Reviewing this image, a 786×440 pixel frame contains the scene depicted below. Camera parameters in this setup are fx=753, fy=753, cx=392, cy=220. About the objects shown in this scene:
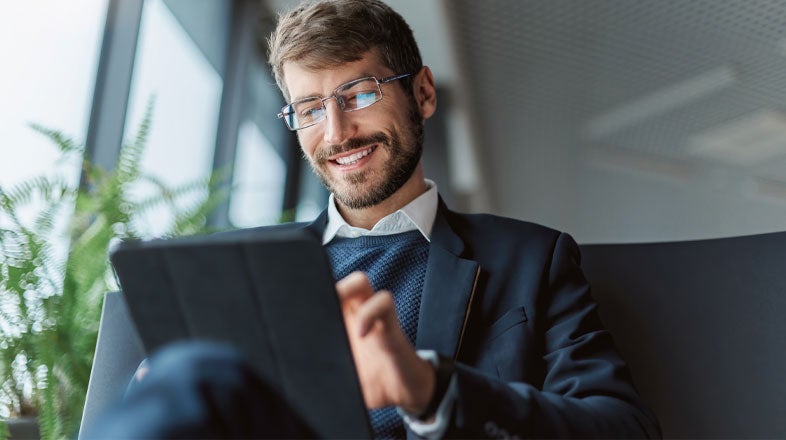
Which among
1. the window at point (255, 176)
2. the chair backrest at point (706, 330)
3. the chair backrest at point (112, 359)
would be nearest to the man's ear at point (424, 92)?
the chair backrest at point (706, 330)

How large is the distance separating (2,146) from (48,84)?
13.0 inches

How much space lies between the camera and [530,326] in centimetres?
114

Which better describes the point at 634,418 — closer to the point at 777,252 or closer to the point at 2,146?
the point at 777,252

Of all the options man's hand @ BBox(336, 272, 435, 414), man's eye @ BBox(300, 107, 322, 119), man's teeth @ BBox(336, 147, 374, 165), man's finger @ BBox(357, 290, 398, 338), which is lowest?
man's hand @ BBox(336, 272, 435, 414)

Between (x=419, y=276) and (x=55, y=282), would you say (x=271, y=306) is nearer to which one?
(x=419, y=276)

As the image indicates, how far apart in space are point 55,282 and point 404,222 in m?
0.90

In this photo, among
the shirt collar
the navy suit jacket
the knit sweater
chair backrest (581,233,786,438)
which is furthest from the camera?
the shirt collar

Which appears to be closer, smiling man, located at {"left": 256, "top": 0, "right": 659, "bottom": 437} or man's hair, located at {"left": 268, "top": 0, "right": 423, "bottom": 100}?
smiling man, located at {"left": 256, "top": 0, "right": 659, "bottom": 437}

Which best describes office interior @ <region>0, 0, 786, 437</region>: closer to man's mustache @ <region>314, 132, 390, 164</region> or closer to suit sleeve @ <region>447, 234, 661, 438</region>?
man's mustache @ <region>314, 132, 390, 164</region>

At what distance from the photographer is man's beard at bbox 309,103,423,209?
140cm

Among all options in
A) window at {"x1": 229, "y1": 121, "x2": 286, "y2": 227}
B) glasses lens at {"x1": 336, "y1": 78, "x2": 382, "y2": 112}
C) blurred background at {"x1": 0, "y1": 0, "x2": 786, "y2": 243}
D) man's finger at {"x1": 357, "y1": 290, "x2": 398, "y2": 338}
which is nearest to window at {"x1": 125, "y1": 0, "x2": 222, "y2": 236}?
blurred background at {"x1": 0, "y1": 0, "x2": 786, "y2": 243}

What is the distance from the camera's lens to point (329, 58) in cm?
137

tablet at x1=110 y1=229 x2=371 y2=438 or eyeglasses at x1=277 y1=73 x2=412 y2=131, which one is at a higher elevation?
eyeglasses at x1=277 y1=73 x2=412 y2=131

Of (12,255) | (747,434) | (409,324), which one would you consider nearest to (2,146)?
(12,255)
